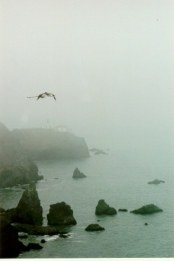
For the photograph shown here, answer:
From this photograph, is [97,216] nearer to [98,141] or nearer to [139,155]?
[139,155]

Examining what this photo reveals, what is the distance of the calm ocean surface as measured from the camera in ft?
115

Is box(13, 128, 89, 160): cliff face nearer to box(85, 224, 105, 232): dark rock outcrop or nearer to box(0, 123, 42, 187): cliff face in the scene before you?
box(0, 123, 42, 187): cliff face

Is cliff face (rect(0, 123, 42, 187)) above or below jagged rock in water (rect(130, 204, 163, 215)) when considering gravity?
above

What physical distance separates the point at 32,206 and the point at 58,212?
2.90 meters

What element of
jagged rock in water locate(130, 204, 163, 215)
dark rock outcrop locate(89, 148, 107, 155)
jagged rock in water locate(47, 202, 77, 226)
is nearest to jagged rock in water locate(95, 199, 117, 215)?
jagged rock in water locate(130, 204, 163, 215)

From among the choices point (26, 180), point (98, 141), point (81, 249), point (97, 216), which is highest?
point (98, 141)

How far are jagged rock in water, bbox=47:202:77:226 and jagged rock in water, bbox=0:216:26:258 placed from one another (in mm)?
9579

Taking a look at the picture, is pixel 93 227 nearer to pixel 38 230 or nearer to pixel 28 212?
pixel 38 230

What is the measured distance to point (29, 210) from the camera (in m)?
43.7

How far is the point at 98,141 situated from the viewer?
15300cm

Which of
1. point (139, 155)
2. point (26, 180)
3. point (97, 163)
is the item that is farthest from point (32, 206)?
point (139, 155)

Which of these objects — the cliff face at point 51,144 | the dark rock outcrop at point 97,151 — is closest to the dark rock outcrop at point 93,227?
the cliff face at point 51,144

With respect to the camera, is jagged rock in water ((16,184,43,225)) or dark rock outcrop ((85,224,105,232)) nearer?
dark rock outcrop ((85,224,105,232))

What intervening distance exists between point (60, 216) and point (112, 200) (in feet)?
52.3
